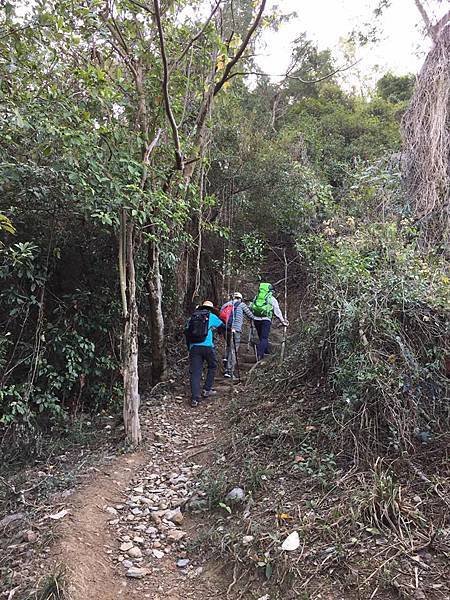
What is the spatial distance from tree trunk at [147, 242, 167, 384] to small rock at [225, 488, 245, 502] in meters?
3.92

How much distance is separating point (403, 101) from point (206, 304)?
1398 centimetres

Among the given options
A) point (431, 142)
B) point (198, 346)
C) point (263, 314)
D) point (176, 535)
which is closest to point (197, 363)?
point (198, 346)

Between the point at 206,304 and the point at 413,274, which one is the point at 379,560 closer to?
the point at 413,274

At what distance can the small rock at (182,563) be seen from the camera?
420 centimetres

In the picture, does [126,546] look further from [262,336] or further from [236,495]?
[262,336]

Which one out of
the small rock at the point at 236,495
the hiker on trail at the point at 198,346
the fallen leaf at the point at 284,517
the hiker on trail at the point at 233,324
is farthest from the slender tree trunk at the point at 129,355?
the fallen leaf at the point at 284,517

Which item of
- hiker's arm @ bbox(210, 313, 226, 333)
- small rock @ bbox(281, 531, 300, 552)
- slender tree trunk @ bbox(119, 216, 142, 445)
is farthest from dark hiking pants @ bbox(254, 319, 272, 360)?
small rock @ bbox(281, 531, 300, 552)

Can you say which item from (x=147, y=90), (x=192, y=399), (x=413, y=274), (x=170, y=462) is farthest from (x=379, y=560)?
(x=147, y=90)

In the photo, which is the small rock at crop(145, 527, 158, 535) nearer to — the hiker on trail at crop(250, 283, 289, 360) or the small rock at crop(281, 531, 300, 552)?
the small rock at crop(281, 531, 300, 552)

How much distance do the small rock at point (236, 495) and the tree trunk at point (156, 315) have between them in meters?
3.92

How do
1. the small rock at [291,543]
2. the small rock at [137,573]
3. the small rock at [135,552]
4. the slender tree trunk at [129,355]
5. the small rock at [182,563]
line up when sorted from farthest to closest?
1. the slender tree trunk at [129,355]
2. the small rock at [135,552]
3. the small rock at [182,563]
4. the small rock at [137,573]
5. the small rock at [291,543]

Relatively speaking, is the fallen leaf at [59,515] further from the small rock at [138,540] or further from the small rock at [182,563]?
the small rock at [182,563]

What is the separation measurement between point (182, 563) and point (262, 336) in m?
5.56

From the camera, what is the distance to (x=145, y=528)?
15.7 feet
